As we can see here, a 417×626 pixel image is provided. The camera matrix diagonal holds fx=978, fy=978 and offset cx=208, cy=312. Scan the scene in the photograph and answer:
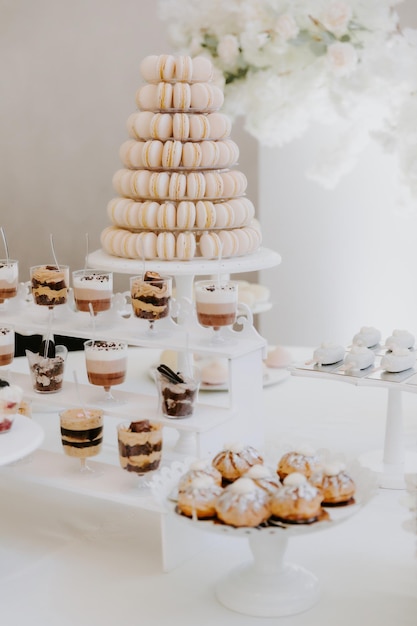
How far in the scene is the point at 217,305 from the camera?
2.61m

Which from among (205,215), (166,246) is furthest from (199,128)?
(166,246)

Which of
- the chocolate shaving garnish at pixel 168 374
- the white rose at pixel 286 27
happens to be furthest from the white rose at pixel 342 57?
the chocolate shaving garnish at pixel 168 374

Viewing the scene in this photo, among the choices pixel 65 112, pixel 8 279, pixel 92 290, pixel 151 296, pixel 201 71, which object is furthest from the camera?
pixel 65 112

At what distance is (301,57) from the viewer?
4109 millimetres

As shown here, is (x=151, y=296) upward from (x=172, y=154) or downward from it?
downward

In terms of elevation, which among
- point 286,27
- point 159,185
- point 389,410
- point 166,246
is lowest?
point 389,410

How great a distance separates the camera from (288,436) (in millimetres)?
3238

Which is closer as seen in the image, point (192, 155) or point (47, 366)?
point (47, 366)

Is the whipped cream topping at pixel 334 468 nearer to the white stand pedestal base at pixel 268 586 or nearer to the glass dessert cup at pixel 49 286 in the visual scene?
the white stand pedestal base at pixel 268 586

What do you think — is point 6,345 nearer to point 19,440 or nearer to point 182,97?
point 19,440

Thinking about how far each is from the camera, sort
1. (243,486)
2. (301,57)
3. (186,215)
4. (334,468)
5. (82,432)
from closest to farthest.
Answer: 1. (243,486)
2. (334,468)
3. (82,432)
4. (186,215)
5. (301,57)

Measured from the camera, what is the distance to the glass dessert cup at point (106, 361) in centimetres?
267

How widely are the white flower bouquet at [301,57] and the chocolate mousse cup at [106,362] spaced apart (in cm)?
165

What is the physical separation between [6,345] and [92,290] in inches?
12.1
